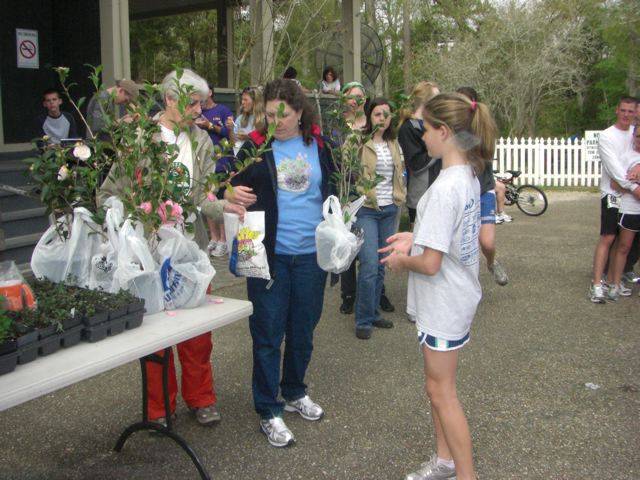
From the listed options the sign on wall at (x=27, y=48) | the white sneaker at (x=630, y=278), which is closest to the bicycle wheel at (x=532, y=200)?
the white sneaker at (x=630, y=278)

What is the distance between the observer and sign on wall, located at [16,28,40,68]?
9.35m

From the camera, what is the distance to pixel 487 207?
4988 millimetres

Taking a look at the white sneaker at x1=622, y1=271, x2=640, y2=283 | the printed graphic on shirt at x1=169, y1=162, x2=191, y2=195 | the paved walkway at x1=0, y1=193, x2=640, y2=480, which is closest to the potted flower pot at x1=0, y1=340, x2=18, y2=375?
the printed graphic on shirt at x1=169, y1=162, x2=191, y2=195

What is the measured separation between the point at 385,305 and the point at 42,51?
6.53 meters

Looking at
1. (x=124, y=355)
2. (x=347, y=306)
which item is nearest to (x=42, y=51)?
(x=347, y=306)

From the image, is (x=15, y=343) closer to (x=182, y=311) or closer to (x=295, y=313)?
(x=182, y=311)

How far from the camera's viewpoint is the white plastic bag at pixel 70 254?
299cm

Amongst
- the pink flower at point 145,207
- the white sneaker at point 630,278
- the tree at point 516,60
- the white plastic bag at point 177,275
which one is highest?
the tree at point 516,60

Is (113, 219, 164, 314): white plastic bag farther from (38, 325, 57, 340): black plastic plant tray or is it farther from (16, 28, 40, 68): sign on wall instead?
(16, 28, 40, 68): sign on wall

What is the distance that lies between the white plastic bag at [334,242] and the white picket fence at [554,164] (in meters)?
13.7

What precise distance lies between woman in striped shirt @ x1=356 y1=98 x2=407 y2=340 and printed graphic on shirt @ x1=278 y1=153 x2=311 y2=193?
5.48ft

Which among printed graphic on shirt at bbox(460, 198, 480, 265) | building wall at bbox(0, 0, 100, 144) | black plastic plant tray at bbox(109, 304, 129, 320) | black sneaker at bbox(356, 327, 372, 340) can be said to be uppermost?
building wall at bbox(0, 0, 100, 144)

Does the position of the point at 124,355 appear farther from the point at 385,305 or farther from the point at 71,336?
the point at 385,305

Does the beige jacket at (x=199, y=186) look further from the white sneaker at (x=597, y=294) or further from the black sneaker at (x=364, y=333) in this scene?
the white sneaker at (x=597, y=294)
